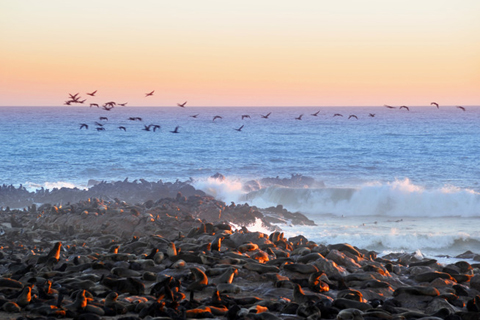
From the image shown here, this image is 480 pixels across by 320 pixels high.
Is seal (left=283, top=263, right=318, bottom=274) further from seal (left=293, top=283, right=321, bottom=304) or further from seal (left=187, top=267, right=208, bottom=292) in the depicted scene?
seal (left=187, top=267, right=208, bottom=292)

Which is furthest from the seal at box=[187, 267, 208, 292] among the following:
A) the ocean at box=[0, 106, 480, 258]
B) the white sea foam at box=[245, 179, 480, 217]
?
the white sea foam at box=[245, 179, 480, 217]

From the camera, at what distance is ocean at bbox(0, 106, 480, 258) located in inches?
1141

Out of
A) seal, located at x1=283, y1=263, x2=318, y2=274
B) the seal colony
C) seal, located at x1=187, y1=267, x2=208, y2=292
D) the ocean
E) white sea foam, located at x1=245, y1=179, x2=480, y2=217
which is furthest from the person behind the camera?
white sea foam, located at x1=245, y1=179, x2=480, y2=217

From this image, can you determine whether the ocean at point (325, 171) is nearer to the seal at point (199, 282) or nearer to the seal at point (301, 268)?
the seal at point (301, 268)

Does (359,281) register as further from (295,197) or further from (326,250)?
(295,197)

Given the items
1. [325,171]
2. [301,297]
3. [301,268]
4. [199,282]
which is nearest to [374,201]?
[325,171]

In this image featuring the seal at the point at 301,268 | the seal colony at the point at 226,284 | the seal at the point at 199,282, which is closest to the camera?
the seal colony at the point at 226,284

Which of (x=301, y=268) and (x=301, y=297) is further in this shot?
(x=301, y=268)

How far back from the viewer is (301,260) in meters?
11.6

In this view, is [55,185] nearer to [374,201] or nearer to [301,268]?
[374,201]

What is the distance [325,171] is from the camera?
5791cm

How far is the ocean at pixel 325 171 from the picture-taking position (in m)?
29.0

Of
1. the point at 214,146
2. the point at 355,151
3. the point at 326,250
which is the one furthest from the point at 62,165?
the point at 326,250

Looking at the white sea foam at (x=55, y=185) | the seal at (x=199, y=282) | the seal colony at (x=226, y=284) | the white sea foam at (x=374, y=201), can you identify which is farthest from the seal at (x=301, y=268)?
the white sea foam at (x=55, y=185)
